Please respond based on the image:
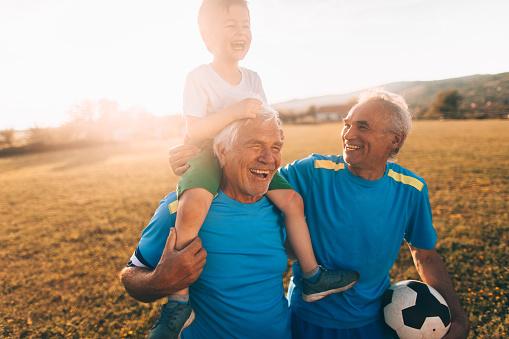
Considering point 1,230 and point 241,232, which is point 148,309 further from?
point 1,230

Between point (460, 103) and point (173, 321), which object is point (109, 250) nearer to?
point (173, 321)

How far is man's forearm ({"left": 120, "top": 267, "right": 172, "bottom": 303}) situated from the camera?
1.99 metres

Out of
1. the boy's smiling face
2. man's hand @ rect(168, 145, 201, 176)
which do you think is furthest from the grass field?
the boy's smiling face

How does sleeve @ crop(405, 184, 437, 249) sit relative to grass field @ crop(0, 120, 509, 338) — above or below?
above

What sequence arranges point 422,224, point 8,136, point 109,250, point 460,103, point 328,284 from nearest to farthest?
point 328,284
point 422,224
point 109,250
point 8,136
point 460,103

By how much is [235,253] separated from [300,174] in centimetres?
92

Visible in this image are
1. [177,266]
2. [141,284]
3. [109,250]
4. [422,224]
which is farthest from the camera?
[109,250]

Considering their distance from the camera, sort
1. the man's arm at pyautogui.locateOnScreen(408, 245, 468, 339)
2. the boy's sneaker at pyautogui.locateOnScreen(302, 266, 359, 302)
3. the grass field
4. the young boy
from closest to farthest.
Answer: the young boy
the boy's sneaker at pyautogui.locateOnScreen(302, 266, 359, 302)
the man's arm at pyautogui.locateOnScreen(408, 245, 468, 339)
the grass field

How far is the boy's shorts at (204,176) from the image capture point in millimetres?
2131

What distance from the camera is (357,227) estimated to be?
248 centimetres

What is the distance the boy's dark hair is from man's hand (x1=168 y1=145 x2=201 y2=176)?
1144 mm

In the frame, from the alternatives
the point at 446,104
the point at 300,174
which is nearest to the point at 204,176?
the point at 300,174

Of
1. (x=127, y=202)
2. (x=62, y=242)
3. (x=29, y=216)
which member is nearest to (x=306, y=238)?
(x=62, y=242)

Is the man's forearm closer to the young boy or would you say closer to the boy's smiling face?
the young boy
